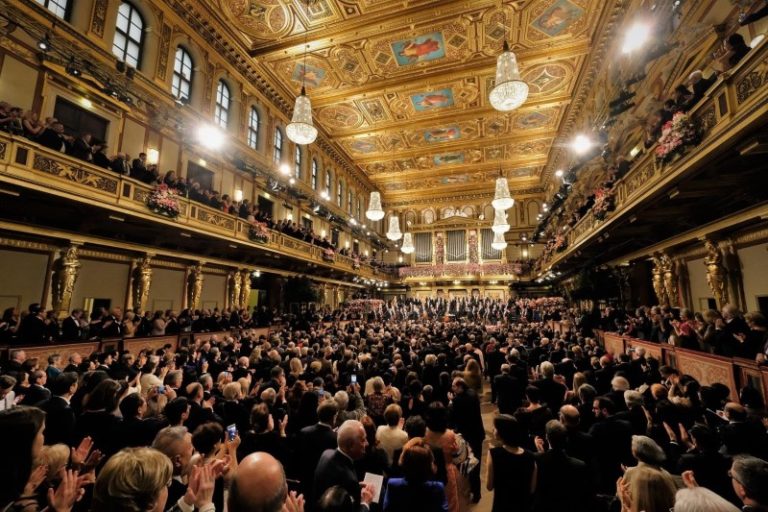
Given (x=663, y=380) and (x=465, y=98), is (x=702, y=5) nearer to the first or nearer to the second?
(x=663, y=380)

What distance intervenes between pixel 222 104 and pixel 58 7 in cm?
525

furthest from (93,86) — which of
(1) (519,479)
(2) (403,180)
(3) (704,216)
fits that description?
(2) (403,180)

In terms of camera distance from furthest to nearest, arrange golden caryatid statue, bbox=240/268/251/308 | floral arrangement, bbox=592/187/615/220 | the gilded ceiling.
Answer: golden caryatid statue, bbox=240/268/251/308 < the gilded ceiling < floral arrangement, bbox=592/187/615/220

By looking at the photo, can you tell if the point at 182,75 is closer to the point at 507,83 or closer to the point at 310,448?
the point at 507,83

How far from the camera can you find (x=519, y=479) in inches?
92.1

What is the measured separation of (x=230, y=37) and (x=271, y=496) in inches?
593

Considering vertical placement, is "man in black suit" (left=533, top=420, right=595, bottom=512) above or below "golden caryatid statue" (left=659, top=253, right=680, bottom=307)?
below

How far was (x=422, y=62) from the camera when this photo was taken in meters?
13.7

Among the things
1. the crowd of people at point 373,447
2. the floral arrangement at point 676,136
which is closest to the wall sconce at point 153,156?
the crowd of people at point 373,447

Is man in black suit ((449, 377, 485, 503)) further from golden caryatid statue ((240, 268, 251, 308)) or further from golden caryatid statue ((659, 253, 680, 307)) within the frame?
golden caryatid statue ((240, 268, 251, 308))

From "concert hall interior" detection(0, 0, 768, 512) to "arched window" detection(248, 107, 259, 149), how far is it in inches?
4.8

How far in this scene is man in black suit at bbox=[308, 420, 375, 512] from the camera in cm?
211

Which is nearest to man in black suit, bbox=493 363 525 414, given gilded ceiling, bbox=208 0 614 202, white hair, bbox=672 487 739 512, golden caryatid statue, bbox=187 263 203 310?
white hair, bbox=672 487 739 512

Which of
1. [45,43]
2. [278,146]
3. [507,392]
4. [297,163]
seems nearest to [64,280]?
[45,43]
